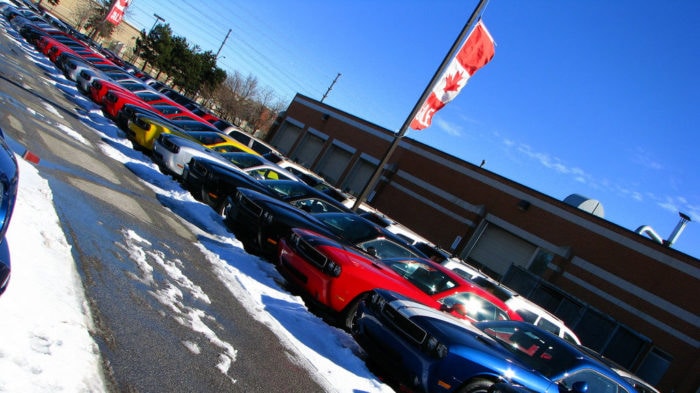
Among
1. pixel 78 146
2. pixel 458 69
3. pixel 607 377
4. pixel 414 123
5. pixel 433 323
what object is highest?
pixel 458 69

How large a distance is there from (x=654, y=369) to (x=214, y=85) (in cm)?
4430

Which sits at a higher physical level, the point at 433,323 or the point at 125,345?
the point at 433,323

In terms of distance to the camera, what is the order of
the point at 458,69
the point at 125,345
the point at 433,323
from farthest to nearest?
the point at 458,69 < the point at 433,323 < the point at 125,345

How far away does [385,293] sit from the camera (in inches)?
221

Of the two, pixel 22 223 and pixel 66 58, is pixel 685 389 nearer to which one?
pixel 22 223

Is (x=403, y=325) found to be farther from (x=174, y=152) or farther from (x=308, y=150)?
(x=308, y=150)

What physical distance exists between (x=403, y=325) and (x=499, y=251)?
22245mm

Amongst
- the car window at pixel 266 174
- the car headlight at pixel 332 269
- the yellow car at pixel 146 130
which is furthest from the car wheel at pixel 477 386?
the yellow car at pixel 146 130

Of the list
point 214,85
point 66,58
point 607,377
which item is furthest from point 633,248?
point 214,85

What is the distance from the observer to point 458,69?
1293 centimetres

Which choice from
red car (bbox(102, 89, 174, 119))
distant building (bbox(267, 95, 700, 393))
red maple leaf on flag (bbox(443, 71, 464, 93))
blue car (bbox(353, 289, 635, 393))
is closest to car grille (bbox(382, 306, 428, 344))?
blue car (bbox(353, 289, 635, 393))

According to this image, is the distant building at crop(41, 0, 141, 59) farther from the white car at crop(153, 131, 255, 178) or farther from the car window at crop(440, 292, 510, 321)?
the car window at crop(440, 292, 510, 321)

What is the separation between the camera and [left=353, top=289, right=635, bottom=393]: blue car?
4.70 meters

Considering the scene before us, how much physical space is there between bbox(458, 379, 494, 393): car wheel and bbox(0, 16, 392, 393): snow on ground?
807mm
